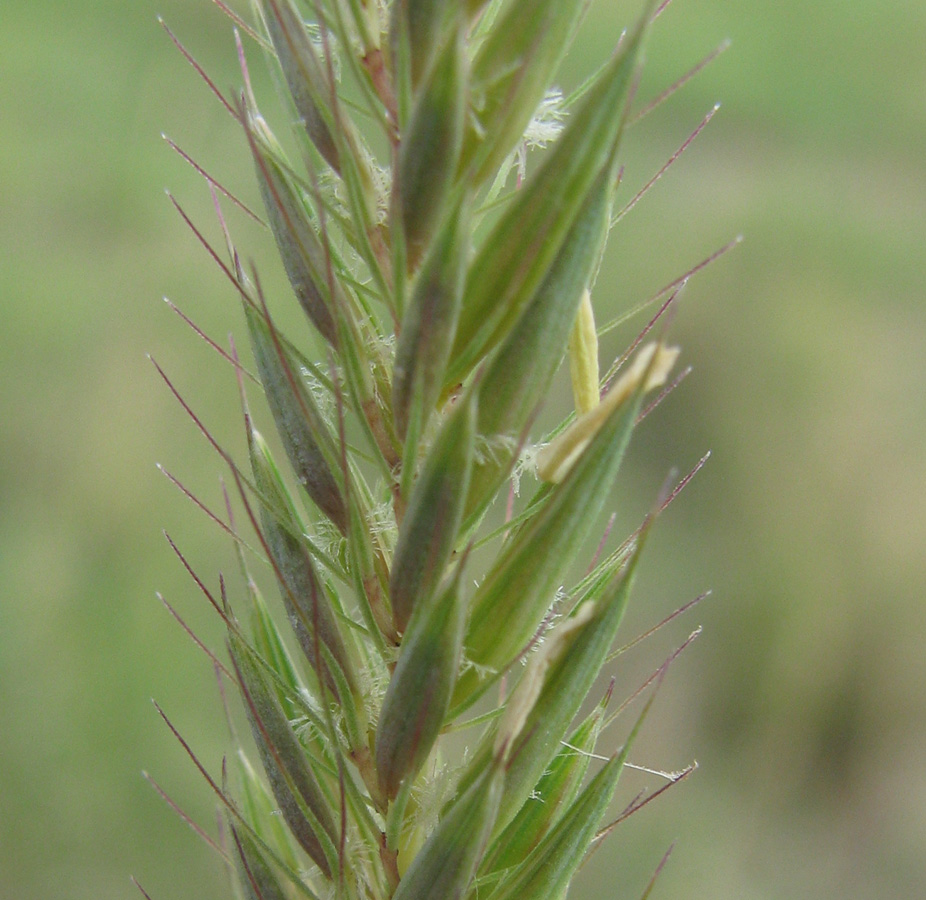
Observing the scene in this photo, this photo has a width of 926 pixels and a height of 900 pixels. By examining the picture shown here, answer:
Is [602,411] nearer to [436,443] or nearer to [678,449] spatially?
[436,443]

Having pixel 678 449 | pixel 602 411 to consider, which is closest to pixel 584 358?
pixel 602 411

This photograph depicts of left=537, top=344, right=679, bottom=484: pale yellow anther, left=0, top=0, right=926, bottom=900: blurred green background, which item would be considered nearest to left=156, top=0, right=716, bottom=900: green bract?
left=537, top=344, right=679, bottom=484: pale yellow anther

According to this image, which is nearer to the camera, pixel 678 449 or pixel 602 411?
pixel 602 411

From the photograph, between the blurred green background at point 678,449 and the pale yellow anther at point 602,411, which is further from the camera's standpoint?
the blurred green background at point 678,449

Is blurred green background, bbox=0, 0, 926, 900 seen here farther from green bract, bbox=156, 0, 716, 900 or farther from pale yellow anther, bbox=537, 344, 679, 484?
pale yellow anther, bbox=537, 344, 679, 484

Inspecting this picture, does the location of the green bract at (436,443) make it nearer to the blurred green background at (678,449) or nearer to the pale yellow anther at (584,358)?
the pale yellow anther at (584,358)

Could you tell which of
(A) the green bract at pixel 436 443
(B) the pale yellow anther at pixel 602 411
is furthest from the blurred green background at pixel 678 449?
(B) the pale yellow anther at pixel 602 411

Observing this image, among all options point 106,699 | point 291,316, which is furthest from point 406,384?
point 291,316
